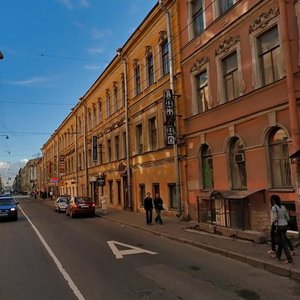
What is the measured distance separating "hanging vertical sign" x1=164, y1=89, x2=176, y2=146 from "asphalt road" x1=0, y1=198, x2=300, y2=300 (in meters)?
7.99

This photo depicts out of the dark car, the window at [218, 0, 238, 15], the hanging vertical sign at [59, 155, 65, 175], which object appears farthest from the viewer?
the hanging vertical sign at [59, 155, 65, 175]

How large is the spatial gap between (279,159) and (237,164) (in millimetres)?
2696

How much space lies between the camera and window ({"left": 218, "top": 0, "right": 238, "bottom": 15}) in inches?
663

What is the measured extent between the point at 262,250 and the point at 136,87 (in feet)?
64.8

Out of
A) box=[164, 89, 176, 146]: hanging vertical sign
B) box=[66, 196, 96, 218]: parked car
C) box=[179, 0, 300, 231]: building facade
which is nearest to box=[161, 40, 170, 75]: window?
box=[164, 89, 176, 146]: hanging vertical sign

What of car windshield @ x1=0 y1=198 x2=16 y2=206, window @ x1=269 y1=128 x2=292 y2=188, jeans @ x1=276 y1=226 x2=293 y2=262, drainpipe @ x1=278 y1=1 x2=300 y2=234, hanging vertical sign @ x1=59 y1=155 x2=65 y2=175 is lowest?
jeans @ x1=276 y1=226 x2=293 y2=262

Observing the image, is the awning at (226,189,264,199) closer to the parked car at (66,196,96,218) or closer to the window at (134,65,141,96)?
the window at (134,65,141,96)

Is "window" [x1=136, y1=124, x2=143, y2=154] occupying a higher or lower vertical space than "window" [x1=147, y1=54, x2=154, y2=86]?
lower

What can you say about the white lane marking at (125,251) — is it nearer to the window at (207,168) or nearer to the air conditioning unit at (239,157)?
the air conditioning unit at (239,157)

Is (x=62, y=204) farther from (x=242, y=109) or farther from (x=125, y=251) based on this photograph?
(x=125, y=251)

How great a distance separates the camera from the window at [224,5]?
16.8 metres

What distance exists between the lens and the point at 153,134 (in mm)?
26047

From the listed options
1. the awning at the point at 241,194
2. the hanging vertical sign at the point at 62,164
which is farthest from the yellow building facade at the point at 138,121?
the hanging vertical sign at the point at 62,164

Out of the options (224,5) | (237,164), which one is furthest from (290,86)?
(224,5)
